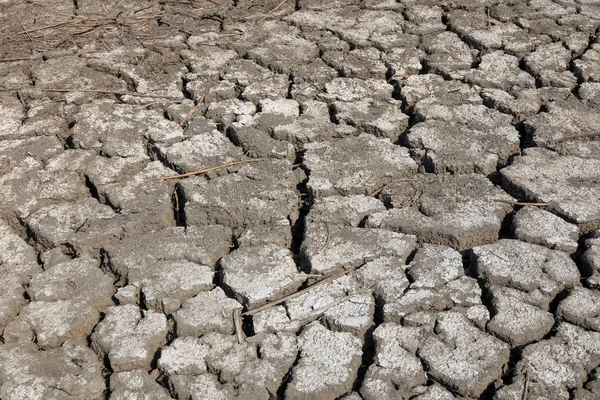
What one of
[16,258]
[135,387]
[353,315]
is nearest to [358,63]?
[353,315]

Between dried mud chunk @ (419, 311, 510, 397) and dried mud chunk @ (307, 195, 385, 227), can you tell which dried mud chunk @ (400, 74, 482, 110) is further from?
dried mud chunk @ (419, 311, 510, 397)

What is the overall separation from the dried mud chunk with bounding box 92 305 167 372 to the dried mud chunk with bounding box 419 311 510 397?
751mm

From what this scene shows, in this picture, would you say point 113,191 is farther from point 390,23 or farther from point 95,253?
point 390,23

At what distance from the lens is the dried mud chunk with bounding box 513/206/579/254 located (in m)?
2.74

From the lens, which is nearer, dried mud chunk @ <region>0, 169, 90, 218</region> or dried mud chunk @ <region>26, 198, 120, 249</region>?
dried mud chunk @ <region>26, 198, 120, 249</region>

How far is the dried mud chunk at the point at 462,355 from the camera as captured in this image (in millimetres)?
2270

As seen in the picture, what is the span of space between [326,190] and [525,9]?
1.96 m

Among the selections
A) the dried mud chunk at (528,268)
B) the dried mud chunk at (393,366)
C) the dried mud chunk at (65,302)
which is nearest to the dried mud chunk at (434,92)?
the dried mud chunk at (528,268)

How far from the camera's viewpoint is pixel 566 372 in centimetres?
228

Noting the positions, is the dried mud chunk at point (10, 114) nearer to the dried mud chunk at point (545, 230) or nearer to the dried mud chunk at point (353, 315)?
the dried mud chunk at point (353, 315)

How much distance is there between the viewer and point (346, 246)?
2742 millimetres

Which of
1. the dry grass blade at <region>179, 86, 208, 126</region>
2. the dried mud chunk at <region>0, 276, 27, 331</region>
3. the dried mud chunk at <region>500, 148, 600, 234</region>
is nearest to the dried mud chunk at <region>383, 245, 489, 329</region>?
the dried mud chunk at <region>500, 148, 600, 234</region>

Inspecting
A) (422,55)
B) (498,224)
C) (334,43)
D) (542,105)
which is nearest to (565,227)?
(498,224)

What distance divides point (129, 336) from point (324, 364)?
0.56 m
